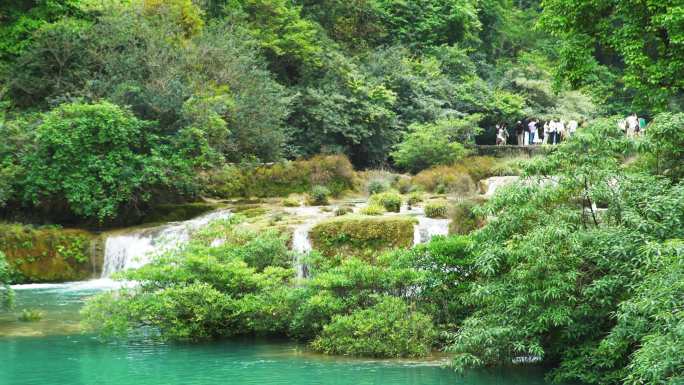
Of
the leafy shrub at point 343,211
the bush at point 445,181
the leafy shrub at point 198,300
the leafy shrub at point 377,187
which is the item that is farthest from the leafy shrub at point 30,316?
the leafy shrub at point 377,187

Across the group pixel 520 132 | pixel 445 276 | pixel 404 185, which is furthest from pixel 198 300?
pixel 520 132

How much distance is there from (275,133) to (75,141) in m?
8.32

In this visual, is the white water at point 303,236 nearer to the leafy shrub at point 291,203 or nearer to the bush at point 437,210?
the leafy shrub at point 291,203

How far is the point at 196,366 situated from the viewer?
15.3 m

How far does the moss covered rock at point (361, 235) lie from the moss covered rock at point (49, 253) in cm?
736

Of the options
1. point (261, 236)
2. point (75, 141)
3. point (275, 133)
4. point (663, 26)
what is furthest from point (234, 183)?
point (663, 26)

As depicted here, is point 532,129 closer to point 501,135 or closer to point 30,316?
point 501,135

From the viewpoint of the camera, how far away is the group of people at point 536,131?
4578 cm

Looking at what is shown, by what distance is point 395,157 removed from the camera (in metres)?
40.0

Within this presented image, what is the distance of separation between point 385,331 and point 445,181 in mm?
18346

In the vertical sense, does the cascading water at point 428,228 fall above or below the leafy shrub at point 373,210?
below

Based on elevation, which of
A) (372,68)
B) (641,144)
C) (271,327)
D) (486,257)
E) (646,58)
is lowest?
(271,327)

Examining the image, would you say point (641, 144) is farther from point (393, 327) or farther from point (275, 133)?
point (275, 133)

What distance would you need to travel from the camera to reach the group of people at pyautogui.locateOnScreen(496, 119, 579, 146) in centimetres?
4578
